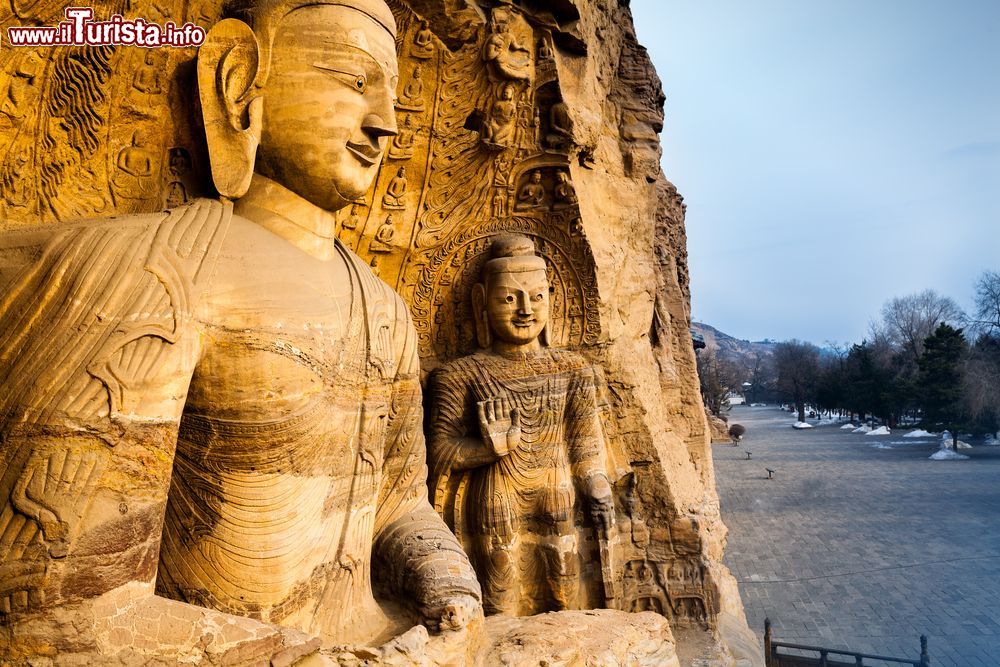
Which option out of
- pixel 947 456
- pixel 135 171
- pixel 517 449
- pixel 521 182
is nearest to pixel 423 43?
pixel 521 182

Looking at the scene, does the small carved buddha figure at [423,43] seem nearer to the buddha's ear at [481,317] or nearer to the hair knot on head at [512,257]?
the hair knot on head at [512,257]

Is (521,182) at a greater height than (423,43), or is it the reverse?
(423,43)

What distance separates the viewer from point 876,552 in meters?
11.5

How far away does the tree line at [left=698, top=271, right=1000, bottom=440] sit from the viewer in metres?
18.0

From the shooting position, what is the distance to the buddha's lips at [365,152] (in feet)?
8.94

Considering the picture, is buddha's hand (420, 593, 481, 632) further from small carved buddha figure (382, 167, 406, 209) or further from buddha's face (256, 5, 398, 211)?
small carved buddha figure (382, 167, 406, 209)

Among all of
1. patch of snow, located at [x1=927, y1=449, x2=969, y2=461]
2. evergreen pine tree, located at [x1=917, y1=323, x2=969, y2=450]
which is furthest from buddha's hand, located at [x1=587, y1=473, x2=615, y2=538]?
Result: evergreen pine tree, located at [x1=917, y1=323, x2=969, y2=450]

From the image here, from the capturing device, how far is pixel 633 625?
322 centimetres

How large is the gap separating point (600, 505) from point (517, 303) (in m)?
1.44

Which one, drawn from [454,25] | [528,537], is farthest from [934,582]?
[454,25]

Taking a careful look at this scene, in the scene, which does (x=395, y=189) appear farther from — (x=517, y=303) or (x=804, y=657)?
(x=804, y=657)

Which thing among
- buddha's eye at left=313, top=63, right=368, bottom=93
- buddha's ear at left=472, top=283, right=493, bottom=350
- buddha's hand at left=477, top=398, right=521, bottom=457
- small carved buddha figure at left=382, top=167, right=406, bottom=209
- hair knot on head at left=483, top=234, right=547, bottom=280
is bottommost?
buddha's hand at left=477, top=398, right=521, bottom=457

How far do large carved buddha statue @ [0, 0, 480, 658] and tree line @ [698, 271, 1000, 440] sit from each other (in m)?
19.2

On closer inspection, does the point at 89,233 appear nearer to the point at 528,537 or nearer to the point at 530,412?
the point at 530,412
